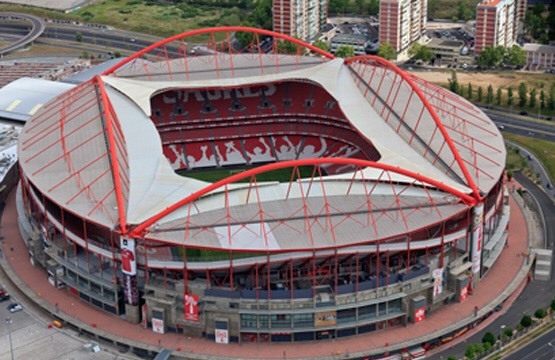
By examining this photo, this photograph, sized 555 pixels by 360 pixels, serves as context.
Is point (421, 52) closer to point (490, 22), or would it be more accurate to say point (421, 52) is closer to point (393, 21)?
point (393, 21)

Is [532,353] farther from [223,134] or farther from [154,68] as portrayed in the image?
Answer: [154,68]

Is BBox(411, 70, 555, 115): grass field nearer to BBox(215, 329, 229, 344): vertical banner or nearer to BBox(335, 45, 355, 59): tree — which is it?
BBox(335, 45, 355, 59): tree

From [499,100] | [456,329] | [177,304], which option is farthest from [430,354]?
[499,100]

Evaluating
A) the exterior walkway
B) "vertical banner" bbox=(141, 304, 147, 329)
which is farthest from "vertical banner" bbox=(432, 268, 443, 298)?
"vertical banner" bbox=(141, 304, 147, 329)

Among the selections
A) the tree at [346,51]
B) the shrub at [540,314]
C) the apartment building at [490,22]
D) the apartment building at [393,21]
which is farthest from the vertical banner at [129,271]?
the apartment building at [490,22]

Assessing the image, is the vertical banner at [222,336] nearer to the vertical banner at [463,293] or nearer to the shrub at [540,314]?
the vertical banner at [463,293]

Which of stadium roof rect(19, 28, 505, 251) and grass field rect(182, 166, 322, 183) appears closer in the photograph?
stadium roof rect(19, 28, 505, 251)

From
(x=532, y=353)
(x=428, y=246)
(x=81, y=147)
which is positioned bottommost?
(x=532, y=353)
